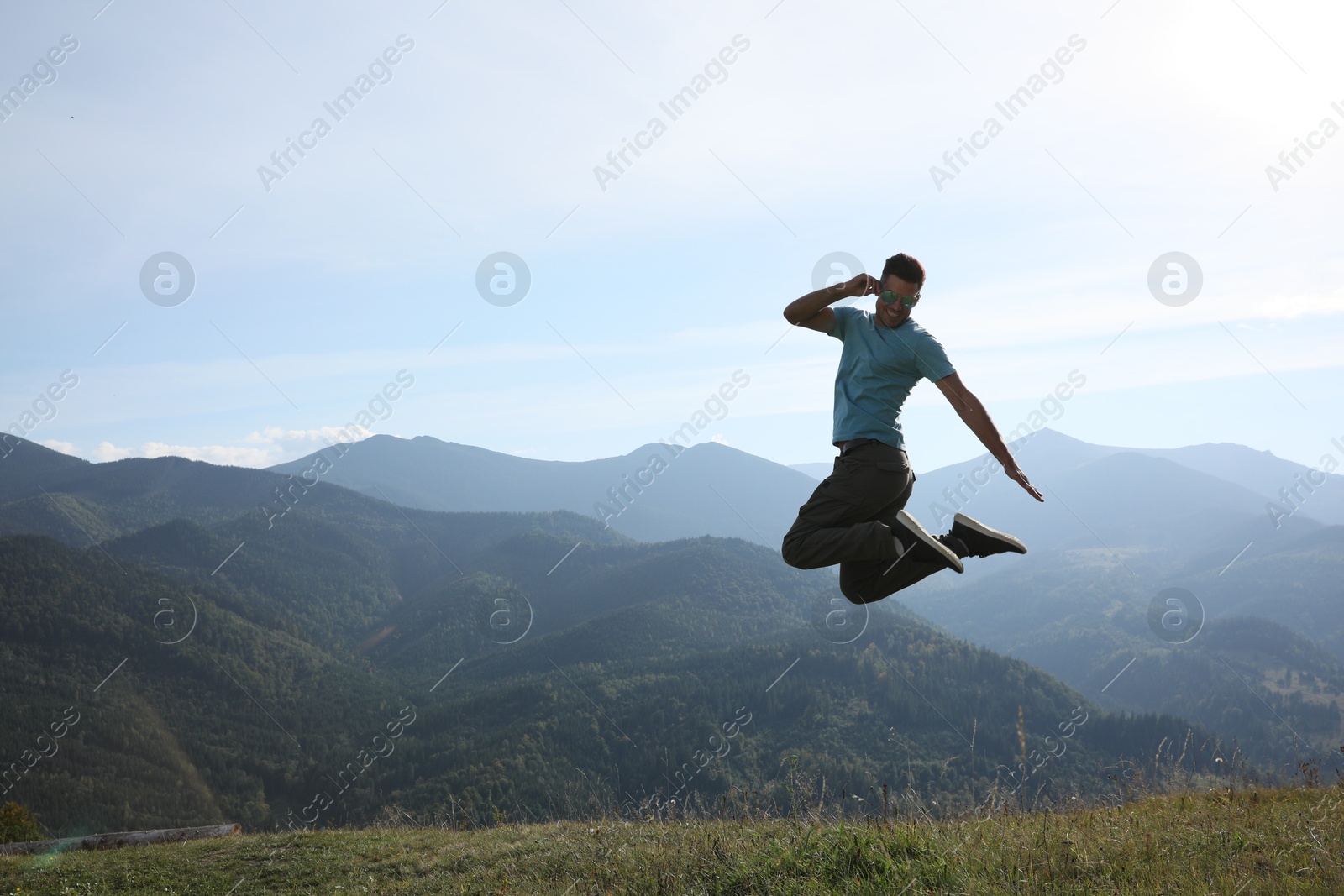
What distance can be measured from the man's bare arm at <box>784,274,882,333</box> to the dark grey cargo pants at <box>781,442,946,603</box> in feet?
3.36

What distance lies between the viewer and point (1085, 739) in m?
113

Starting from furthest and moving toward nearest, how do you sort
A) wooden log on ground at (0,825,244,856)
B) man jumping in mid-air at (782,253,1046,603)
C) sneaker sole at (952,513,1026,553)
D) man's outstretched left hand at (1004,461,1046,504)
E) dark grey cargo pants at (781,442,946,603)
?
1. wooden log on ground at (0,825,244,856)
2. sneaker sole at (952,513,1026,553)
3. dark grey cargo pants at (781,442,946,603)
4. man jumping in mid-air at (782,253,1046,603)
5. man's outstretched left hand at (1004,461,1046,504)

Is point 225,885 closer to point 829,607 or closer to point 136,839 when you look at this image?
point 136,839

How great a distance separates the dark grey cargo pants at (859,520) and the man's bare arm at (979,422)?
2.22 ft

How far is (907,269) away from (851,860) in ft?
15.7

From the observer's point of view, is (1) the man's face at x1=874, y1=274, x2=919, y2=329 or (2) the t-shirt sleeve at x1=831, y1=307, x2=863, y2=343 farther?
(2) the t-shirt sleeve at x1=831, y1=307, x2=863, y2=343

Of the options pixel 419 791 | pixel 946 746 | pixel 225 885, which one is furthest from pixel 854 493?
pixel 946 746

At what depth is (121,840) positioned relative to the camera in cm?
1575

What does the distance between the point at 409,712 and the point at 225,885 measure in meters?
120

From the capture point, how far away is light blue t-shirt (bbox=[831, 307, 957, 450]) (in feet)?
18.2

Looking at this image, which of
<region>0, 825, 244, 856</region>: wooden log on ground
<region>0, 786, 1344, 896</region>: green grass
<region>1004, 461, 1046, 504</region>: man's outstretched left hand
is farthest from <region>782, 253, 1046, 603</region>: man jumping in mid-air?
<region>0, 825, 244, 856</region>: wooden log on ground

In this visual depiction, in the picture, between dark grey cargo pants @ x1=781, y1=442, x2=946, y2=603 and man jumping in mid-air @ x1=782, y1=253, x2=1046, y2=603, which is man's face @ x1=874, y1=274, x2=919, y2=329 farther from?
dark grey cargo pants @ x1=781, y1=442, x2=946, y2=603

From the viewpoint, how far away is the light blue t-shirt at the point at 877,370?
554 cm

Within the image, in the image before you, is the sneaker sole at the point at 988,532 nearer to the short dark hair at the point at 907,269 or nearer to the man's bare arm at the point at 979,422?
the man's bare arm at the point at 979,422
